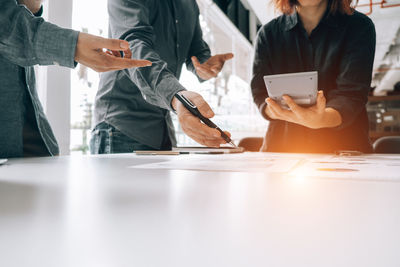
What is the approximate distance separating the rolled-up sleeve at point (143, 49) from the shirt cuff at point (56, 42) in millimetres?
365

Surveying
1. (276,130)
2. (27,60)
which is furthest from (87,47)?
(276,130)

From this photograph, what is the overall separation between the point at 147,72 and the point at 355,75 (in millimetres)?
981

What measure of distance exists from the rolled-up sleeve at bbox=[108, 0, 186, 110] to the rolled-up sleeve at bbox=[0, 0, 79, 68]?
0.36 m

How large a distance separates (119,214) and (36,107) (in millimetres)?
883

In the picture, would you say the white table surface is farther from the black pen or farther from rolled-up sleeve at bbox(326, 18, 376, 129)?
rolled-up sleeve at bbox(326, 18, 376, 129)

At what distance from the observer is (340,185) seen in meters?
0.42

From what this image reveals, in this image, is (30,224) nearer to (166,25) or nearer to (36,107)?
(36,107)

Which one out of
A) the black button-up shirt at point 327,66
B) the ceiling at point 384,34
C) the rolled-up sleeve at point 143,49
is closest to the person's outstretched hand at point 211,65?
the rolled-up sleeve at point 143,49

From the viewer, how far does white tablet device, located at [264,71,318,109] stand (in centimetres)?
98

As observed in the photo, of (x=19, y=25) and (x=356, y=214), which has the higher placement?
(x=19, y=25)

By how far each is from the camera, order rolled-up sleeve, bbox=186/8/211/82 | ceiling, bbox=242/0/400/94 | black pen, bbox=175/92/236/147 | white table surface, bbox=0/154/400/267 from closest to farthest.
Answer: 1. white table surface, bbox=0/154/400/267
2. black pen, bbox=175/92/236/147
3. rolled-up sleeve, bbox=186/8/211/82
4. ceiling, bbox=242/0/400/94

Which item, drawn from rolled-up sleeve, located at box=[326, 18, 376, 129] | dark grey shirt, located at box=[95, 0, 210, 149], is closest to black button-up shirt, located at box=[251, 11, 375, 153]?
rolled-up sleeve, located at box=[326, 18, 376, 129]

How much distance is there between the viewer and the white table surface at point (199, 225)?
6.5 inches

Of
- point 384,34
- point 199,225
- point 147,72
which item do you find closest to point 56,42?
point 147,72
